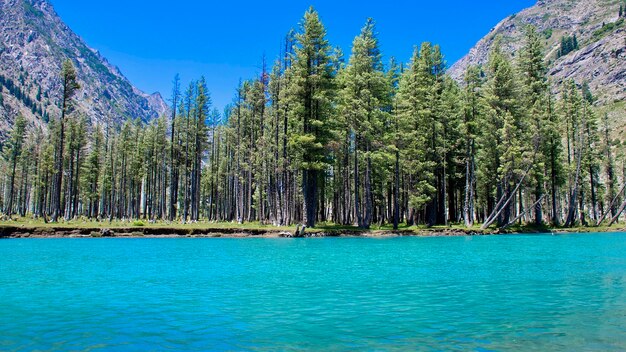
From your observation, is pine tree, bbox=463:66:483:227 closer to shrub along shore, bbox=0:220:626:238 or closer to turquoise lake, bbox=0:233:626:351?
shrub along shore, bbox=0:220:626:238

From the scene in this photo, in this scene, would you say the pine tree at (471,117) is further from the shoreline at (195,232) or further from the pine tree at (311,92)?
the pine tree at (311,92)

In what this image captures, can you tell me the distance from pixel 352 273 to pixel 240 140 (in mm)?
45566

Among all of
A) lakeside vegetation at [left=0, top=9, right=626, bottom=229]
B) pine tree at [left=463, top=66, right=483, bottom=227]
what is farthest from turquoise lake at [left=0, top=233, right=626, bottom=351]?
pine tree at [left=463, top=66, right=483, bottom=227]

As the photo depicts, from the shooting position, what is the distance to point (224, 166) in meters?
78.4

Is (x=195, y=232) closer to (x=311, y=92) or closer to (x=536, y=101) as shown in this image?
(x=311, y=92)

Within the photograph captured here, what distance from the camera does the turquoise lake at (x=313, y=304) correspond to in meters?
7.89

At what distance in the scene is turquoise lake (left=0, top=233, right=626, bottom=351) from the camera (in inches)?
311

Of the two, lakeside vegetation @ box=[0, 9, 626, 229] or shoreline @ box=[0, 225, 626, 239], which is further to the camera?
lakeside vegetation @ box=[0, 9, 626, 229]

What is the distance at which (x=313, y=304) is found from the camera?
36.3ft

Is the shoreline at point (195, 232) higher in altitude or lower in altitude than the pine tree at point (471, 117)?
lower

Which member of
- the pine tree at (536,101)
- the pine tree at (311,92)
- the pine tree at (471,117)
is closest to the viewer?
the pine tree at (311,92)

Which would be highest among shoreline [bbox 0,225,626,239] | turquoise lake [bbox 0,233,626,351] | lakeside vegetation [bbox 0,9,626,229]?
lakeside vegetation [bbox 0,9,626,229]

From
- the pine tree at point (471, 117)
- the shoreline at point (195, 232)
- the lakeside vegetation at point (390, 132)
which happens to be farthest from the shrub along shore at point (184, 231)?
the pine tree at point (471, 117)

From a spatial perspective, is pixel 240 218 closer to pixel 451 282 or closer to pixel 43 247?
pixel 43 247
